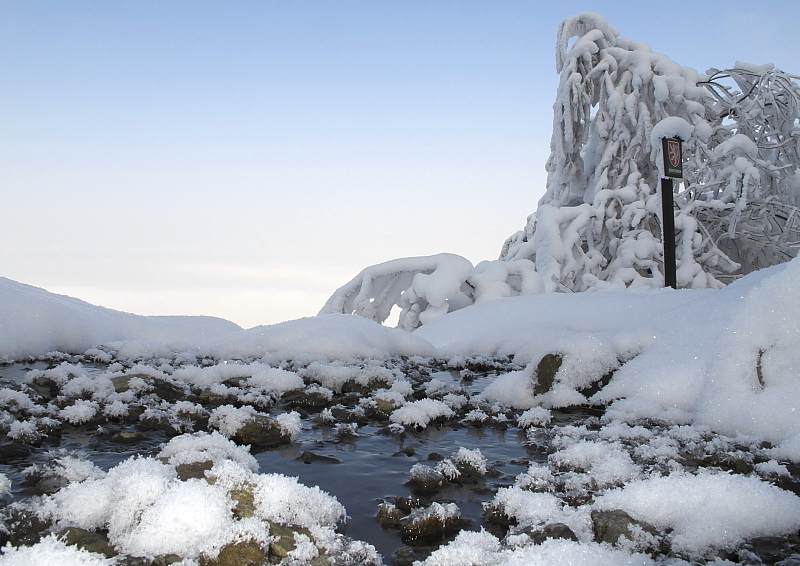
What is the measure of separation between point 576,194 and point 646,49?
171 inches

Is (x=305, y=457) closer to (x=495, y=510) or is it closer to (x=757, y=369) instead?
(x=495, y=510)

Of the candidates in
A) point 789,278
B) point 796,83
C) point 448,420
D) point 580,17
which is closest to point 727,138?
point 796,83

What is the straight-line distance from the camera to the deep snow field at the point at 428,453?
209 centimetres

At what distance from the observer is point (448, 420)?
4.16 m

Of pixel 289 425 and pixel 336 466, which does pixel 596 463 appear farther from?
pixel 289 425

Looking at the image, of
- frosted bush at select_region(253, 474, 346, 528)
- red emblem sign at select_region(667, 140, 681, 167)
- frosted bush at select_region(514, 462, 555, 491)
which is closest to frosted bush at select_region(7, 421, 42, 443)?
frosted bush at select_region(253, 474, 346, 528)

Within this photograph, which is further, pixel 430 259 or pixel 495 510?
pixel 430 259

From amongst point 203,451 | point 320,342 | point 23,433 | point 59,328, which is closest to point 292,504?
point 203,451

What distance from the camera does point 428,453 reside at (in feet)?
11.0

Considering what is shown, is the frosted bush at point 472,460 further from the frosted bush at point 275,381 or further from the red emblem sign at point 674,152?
the red emblem sign at point 674,152

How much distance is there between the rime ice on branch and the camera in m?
13.4

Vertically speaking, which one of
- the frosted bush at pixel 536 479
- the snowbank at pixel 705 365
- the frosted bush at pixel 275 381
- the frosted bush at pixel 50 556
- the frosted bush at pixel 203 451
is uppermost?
the snowbank at pixel 705 365

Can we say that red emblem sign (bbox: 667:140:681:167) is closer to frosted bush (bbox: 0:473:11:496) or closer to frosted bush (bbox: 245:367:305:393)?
frosted bush (bbox: 245:367:305:393)

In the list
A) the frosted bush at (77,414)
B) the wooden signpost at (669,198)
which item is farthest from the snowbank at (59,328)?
the wooden signpost at (669,198)
